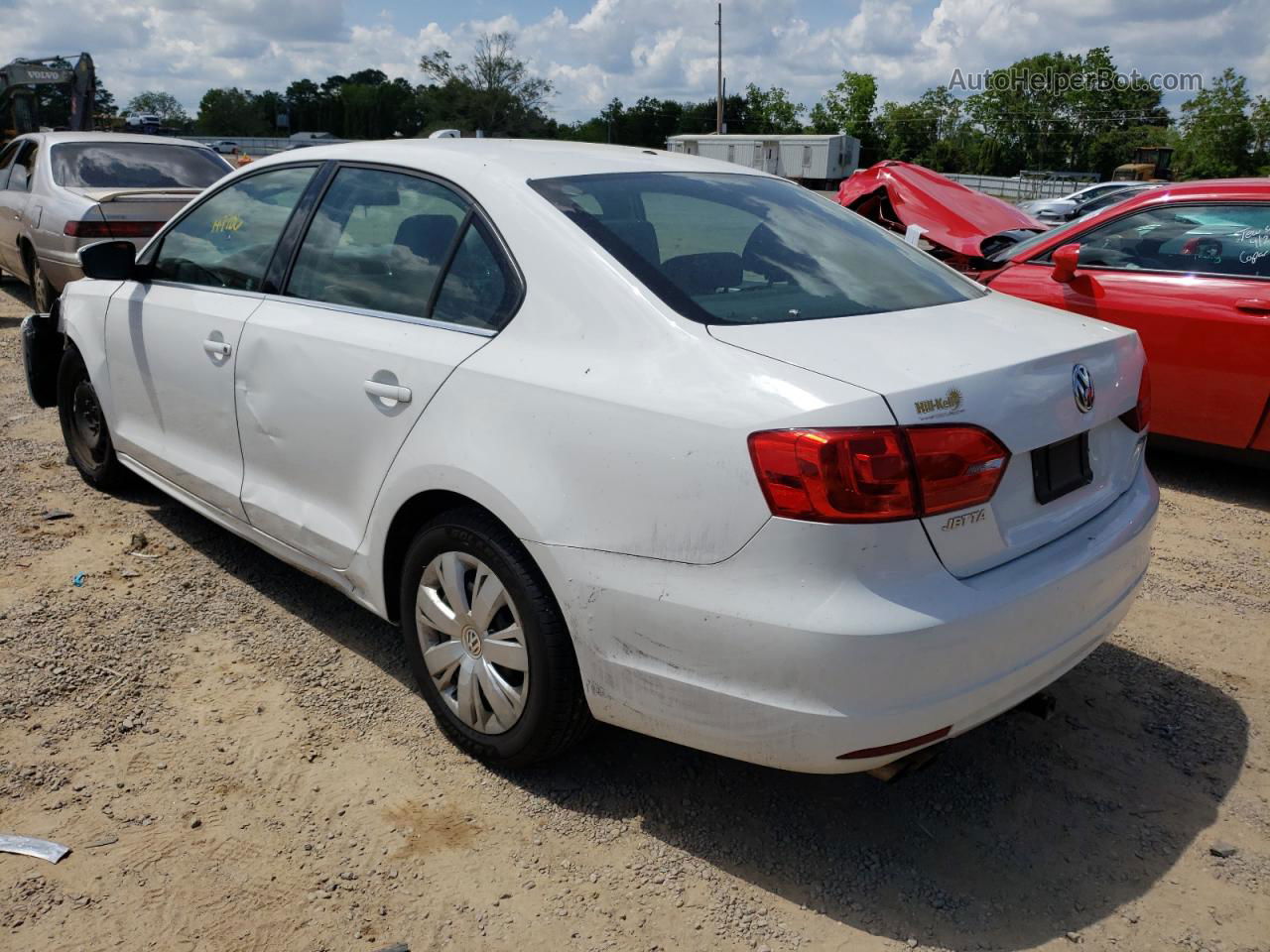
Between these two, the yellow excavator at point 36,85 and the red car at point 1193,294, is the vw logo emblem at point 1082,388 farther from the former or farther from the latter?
the yellow excavator at point 36,85

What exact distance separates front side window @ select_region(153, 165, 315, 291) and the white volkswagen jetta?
1.2 inches

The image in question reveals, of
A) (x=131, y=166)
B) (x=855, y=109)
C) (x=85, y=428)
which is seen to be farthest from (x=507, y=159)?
(x=855, y=109)

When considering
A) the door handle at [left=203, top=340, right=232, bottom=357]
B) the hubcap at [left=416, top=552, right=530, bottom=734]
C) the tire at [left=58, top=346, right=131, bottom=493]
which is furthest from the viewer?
the tire at [left=58, top=346, right=131, bottom=493]

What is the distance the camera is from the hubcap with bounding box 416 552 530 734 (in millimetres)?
2762

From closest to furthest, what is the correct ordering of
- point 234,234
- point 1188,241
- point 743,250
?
point 743,250 → point 234,234 → point 1188,241

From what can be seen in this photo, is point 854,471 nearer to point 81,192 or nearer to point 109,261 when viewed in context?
point 109,261

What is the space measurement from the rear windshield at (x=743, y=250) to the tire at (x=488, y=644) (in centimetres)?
79

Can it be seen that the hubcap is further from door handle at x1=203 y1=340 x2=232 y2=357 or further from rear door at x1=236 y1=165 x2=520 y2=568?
door handle at x1=203 y1=340 x2=232 y2=357

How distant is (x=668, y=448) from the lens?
2.33m

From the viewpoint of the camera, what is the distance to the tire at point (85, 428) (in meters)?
4.96

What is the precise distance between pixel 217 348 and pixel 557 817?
6.66 feet

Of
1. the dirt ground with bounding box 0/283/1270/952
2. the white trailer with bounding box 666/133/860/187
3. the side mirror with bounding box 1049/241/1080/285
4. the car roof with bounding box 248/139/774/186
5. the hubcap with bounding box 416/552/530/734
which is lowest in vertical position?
the dirt ground with bounding box 0/283/1270/952

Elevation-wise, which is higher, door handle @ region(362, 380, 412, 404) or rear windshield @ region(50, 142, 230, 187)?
rear windshield @ region(50, 142, 230, 187)

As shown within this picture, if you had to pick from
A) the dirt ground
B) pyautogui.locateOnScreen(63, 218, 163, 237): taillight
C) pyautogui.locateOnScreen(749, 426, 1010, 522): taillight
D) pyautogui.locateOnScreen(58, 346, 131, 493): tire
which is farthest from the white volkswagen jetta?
pyautogui.locateOnScreen(63, 218, 163, 237): taillight
